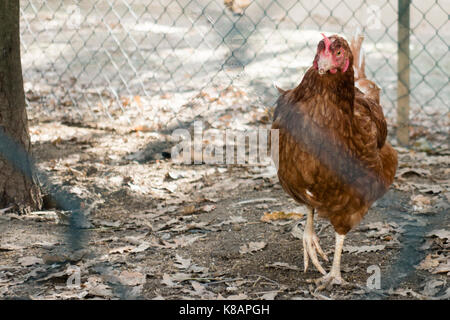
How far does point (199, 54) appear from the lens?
6398mm

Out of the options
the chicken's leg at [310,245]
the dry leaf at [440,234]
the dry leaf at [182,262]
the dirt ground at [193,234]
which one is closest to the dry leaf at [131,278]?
the dirt ground at [193,234]

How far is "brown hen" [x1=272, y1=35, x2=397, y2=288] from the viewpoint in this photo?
2553 mm

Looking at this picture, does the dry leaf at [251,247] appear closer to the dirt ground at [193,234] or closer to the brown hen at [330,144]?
the dirt ground at [193,234]

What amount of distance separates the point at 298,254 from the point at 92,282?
45.3 inches

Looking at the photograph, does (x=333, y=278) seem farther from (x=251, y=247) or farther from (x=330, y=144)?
(x=330, y=144)

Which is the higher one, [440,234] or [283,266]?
[440,234]

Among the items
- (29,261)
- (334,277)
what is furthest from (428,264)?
(29,261)

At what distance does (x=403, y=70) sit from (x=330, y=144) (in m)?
2.49

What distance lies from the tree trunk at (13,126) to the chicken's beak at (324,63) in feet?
5.96

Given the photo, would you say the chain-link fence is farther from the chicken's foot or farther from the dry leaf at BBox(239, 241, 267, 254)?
the chicken's foot

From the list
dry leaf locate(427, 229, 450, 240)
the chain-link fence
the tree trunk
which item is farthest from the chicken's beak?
the chain-link fence

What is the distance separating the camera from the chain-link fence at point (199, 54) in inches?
208

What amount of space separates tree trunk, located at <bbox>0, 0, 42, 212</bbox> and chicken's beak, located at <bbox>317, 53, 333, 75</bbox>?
1.82 m

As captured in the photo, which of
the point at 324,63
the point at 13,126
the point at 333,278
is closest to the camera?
the point at 324,63
